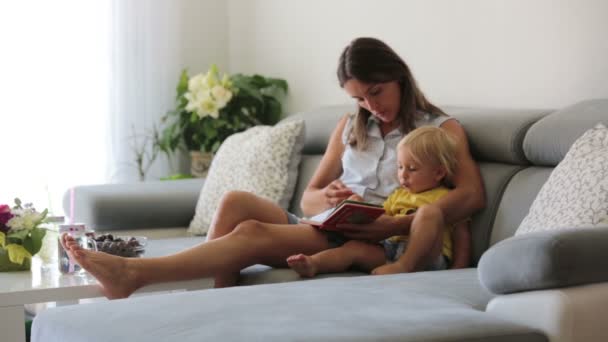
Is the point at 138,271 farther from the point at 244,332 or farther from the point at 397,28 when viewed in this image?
the point at 397,28

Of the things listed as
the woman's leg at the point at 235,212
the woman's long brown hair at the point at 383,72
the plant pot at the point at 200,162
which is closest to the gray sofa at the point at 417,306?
the woman's leg at the point at 235,212

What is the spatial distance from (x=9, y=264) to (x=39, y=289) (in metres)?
0.32

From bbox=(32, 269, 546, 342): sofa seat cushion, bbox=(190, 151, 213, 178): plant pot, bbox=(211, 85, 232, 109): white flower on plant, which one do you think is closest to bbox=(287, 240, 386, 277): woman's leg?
bbox=(32, 269, 546, 342): sofa seat cushion

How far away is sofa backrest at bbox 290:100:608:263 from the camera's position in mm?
2494

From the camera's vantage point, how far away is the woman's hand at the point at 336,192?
9.43 ft

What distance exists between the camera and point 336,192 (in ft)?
9.47

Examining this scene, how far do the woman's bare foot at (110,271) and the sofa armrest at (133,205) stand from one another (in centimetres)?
103

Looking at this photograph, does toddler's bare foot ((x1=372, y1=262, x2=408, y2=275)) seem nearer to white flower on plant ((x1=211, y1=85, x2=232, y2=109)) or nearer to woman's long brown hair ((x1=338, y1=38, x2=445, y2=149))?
woman's long brown hair ((x1=338, y1=38, x2=445, y2=149))

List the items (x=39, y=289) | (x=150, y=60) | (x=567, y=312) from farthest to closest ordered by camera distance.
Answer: (x=150, y=60) → (x=39, y=289) → (x=567, y=312)

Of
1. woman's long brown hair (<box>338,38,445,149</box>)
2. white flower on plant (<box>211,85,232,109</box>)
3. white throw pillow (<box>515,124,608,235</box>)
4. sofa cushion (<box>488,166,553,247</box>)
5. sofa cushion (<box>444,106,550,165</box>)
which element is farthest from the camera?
white flower on plant (<box>211,85,232,109</box>)

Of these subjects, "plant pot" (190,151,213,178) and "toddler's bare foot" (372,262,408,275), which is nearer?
"toddler's bare foot" (372,262,408,275)

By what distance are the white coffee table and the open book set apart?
357 millimetres

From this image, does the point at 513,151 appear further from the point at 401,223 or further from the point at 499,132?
the point at 401,223

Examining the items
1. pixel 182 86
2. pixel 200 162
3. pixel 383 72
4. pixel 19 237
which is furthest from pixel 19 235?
pixel 182 86
